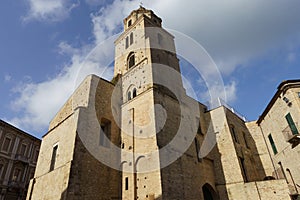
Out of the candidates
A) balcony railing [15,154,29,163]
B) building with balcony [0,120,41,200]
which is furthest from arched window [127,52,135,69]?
balcony railing [15,154,29,163]

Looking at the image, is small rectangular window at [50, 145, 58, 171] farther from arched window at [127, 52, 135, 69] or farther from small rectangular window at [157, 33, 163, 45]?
small rectangular window at [157, 33, 163, 45]

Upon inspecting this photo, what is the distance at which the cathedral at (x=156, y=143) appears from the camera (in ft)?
40.4

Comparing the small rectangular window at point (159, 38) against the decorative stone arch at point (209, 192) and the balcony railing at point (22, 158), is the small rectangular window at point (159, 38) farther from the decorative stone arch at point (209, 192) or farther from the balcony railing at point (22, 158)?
the balcony railing at point (22, 158)

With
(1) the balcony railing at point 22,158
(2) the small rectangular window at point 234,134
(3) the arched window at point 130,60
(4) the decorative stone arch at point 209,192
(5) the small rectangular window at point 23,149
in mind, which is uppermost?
(3) the arched window at point 130,60

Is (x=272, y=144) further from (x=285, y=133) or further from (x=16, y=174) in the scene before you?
(x=16, y=174)

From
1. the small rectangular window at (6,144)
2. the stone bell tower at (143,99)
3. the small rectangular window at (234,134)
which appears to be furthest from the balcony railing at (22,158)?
the small rectangular window at (234,134)

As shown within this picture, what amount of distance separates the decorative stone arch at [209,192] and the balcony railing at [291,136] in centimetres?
638

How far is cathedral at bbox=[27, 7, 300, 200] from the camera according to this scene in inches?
484

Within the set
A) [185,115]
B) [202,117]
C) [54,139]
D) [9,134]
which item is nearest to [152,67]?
[185,115]

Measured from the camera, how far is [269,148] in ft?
63.3

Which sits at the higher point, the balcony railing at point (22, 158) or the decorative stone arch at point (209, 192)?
the balcony railing at point (22, 158)

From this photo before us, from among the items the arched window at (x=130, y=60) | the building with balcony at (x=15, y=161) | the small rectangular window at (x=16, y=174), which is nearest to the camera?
the arched window at (x=130, y=60)

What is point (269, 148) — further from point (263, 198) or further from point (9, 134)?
point (9, 134)

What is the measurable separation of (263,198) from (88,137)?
12.3m
